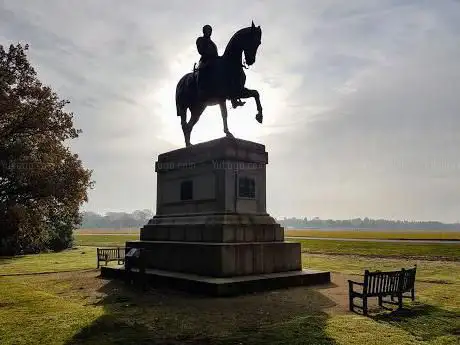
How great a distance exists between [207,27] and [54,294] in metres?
10.2

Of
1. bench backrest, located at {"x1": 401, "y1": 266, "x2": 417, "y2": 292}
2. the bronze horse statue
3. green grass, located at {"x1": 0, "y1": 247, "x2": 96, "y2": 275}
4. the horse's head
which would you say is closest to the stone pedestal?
the bronze horse statue

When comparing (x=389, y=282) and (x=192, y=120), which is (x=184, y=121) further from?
(x=389, y=282)

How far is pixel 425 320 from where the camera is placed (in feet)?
26.8

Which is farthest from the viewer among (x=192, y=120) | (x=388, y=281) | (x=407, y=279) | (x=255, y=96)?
(x=192, y=120)

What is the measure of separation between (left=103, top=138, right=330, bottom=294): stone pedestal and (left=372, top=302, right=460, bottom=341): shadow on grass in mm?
3984

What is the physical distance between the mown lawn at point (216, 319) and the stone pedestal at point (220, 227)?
120 cm

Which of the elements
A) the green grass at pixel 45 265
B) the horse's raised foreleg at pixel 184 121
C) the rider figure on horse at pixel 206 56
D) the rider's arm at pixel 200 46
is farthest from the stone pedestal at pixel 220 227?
the green grass at pixel 45 265

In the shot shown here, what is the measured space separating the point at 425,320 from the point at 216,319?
4.12 m

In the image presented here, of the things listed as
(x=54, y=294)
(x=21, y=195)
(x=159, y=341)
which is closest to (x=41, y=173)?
(x=21, y=195)

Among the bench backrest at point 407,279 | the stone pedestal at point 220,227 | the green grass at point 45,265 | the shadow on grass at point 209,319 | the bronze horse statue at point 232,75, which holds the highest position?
the bronze horse statue at point 232,75

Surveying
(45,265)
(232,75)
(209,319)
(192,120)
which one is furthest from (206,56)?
(45,265)

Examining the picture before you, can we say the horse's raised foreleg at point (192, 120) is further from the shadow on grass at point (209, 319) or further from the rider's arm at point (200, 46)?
the shadow on grass at point (209, 319)

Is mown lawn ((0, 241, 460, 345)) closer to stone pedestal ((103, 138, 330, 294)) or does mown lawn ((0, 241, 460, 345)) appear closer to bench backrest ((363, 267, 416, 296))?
bench backrest ((363, 267, 416, 296))

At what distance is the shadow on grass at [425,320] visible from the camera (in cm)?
727
